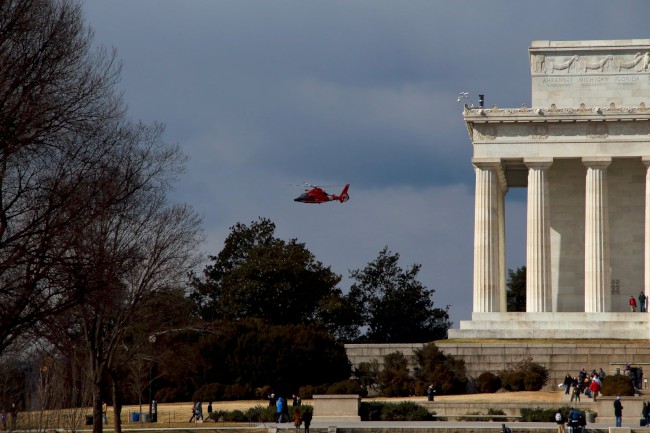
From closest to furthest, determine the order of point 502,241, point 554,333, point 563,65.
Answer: point 554,333 → point 502,241 → point 563,65

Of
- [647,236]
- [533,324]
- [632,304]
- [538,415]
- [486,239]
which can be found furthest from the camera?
[486,239]

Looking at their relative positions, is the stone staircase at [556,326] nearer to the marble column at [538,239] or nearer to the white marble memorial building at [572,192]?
the white marble memorial building at [572,192]

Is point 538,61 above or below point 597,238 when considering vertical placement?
above

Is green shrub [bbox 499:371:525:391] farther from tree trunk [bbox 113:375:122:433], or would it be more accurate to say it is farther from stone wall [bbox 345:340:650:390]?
tree trunk [bbox 113:375:122:433]

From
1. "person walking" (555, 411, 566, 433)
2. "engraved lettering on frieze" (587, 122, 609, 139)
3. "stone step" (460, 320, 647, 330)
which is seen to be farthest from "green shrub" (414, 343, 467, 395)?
"person walking" (555, 411, 566, 433)

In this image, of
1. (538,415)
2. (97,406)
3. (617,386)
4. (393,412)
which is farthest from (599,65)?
(97,406)

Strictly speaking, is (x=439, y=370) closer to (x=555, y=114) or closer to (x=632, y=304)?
(x=632, y=304)

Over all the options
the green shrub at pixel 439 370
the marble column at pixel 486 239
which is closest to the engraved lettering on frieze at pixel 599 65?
the marble column at pixel 486 239
